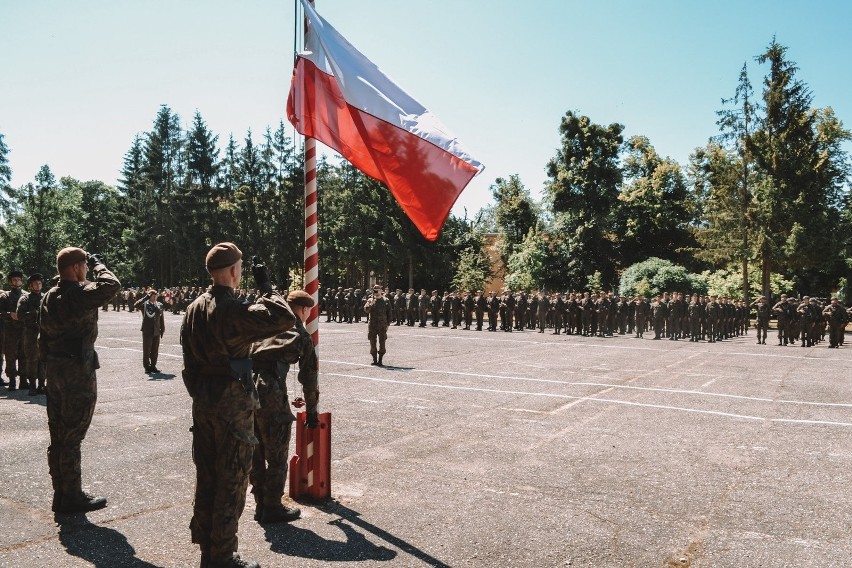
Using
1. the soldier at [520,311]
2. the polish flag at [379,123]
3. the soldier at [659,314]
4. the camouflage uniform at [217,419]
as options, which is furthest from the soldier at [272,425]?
the soldier at [520,311]

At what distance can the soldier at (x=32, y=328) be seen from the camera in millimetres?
11562

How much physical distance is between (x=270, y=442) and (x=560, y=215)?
46884mm

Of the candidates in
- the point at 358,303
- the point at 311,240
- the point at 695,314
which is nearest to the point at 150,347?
the point at 311,240

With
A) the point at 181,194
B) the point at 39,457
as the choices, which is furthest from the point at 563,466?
the point at 181,194

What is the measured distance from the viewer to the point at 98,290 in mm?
5637

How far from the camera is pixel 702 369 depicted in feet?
54.5

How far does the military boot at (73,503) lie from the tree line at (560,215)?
28.2 meters

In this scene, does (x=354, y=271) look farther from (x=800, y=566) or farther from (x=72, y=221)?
(x=800, y=566)

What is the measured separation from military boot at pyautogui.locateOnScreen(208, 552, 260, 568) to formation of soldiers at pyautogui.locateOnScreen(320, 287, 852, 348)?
84.8 feet

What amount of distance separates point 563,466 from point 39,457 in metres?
5.67

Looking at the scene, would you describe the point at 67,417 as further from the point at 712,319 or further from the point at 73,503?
the point at 712,319

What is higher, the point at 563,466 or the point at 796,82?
the point at 796,82

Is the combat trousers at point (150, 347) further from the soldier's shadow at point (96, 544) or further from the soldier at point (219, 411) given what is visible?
the soldier at point (219, 411)

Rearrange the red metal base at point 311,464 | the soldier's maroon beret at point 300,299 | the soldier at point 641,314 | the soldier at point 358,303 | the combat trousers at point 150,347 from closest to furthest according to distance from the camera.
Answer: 1. the soldier's maroon beret at point 300,299
2. the red metal base at point 311,464
3. the combat trousers at point 150,347
4. the soldier at point 641,314
5. the soldier at point 358,303
